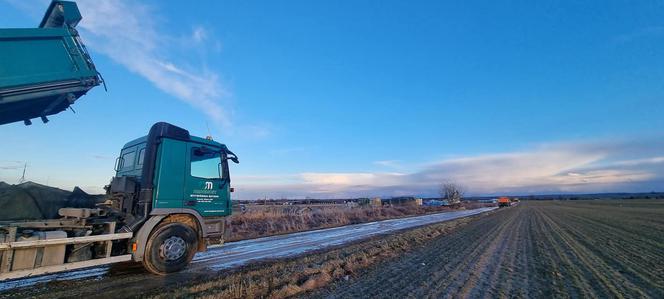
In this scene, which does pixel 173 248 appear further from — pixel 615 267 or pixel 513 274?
pixel 615 267

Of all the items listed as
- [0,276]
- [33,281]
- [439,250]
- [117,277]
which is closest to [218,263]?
[117,277]

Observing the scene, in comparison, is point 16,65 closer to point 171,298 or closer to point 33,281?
point 33,281

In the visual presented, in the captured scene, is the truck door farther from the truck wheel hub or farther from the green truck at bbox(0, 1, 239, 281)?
the truck wheel hub

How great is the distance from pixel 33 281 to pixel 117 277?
1434 millimetres

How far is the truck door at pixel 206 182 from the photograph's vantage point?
316 inches

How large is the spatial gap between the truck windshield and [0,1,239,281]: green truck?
25 millimetres

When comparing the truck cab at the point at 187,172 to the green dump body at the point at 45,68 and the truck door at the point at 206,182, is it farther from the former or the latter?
the green dump body at the point at 45,68

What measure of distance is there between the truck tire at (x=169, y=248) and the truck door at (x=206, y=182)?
1.89ft

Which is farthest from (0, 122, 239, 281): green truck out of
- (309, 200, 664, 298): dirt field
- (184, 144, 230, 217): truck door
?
(309, 200, 664, 298): dirt field

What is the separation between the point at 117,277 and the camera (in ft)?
23.2

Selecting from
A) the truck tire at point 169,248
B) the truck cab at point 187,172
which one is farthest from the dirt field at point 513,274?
the truck cab at point 187,172

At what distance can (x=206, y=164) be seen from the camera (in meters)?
8.48

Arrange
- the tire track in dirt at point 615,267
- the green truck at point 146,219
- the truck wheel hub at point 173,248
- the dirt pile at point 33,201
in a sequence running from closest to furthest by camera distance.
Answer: the green truck at point 146,219 < the dirt pile at point 33,201 < the tire track in dirt at point 615,267 < the truck wheel hub at point 173,248

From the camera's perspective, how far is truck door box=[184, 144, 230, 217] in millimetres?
8018
